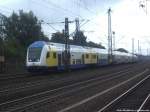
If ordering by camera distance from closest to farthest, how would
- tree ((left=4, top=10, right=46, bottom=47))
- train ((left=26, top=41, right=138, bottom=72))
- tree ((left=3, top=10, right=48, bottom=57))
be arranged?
train ((left=26, top=41, right=138, bottom=72)) → tree ((left=3, top=10, right=48, bottom=57)) → tree ((left=4, top=10, right=46, bottom=47))

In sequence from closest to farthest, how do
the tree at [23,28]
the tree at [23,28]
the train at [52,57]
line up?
1. the train at [52,57]
2. the tree at [23,28]
3. the tree at [23,28]

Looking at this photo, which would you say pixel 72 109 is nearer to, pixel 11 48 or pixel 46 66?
pixel 46 66

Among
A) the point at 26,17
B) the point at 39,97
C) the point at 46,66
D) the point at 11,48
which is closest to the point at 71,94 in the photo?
the point at 39,97

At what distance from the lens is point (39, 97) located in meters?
22.2

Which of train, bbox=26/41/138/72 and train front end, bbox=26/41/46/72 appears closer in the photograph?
train front end, bbox=26/41/46/72

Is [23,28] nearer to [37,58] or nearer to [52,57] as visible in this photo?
[52,57]

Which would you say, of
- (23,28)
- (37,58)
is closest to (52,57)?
(37,58)

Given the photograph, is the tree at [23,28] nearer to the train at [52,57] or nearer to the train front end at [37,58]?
the train at [52,57]

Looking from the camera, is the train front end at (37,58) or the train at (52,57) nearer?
the train front end at (37,58)

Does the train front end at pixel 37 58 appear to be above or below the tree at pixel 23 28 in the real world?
below

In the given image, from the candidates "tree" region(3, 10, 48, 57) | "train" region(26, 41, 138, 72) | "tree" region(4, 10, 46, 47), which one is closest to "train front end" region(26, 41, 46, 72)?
"train" region(26, 41, 138, 72)

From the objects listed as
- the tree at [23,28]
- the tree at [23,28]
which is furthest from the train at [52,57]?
the tree at [23,28]

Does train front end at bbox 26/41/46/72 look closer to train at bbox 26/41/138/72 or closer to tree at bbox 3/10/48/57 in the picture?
train at bbox 26/41/138/72

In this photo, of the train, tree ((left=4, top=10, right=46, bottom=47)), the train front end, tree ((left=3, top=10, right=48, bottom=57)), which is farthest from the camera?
tree ((left=4, top=10, right=46, bottom=47))
